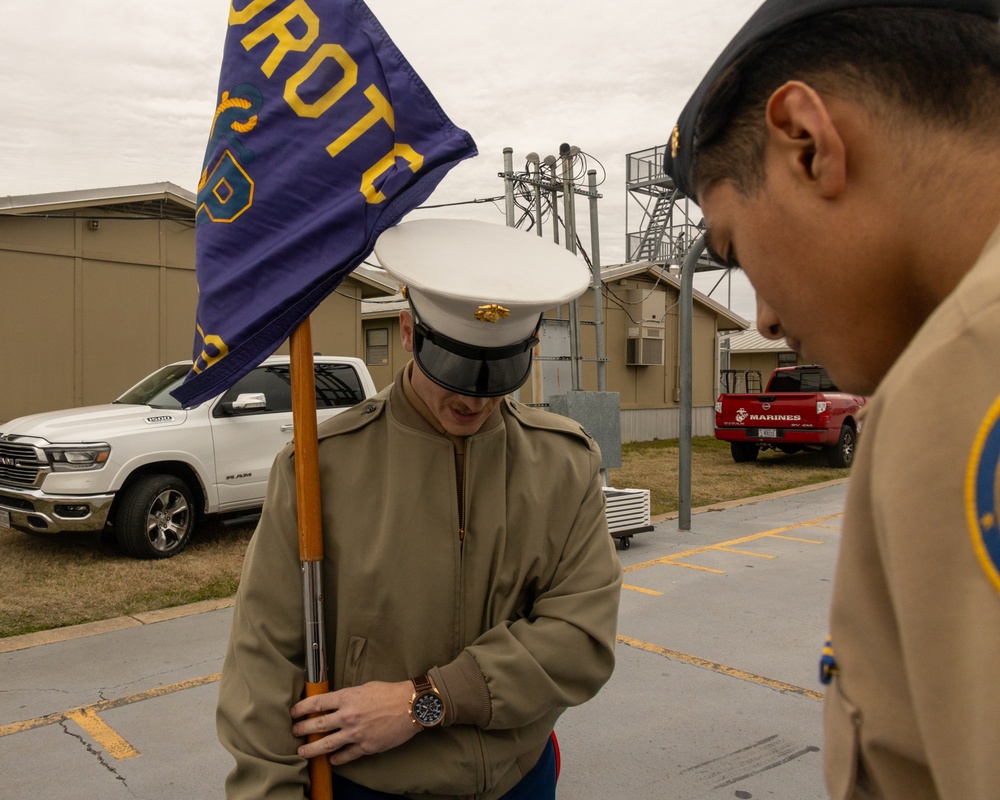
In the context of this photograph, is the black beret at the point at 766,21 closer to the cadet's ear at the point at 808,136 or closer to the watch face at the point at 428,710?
the cadet's ear at the point at 808,136

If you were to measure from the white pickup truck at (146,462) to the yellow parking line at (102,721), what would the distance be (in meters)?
3.11

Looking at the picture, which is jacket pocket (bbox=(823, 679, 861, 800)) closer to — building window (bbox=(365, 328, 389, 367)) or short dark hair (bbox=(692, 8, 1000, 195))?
short dark hair (bbox=(692, 8, 1000, 195))

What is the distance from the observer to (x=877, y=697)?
26.3 inches

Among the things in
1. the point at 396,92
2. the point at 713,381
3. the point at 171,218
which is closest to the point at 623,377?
the point at 713,381

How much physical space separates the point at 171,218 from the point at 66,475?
6.50m

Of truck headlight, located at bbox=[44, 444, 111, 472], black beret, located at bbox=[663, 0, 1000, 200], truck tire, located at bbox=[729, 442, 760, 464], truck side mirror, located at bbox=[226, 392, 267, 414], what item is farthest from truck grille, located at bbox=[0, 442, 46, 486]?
truck tire, located at bbox=[729, 442, 760, 464]

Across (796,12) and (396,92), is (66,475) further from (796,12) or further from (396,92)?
(796,12)

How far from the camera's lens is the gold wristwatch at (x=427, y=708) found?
1.79 metres

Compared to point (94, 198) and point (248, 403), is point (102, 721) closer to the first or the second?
point (248, 403)

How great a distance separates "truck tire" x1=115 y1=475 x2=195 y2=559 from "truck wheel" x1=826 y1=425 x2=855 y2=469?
462 inches

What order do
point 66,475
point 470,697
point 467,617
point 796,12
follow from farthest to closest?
point 66,475, point 467,617, point 470,697, point 796,12

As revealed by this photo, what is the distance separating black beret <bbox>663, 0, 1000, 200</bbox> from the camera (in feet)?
2.65

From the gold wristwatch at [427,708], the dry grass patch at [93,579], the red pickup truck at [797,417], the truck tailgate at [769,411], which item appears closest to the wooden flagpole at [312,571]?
the gold wristwatch at [427,708]

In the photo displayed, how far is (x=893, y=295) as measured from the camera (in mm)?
791
